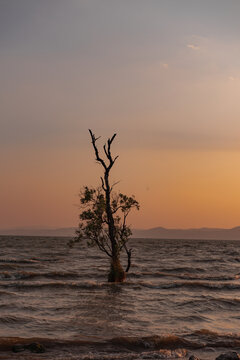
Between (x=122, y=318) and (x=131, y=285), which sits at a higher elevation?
(x=122, y=318)

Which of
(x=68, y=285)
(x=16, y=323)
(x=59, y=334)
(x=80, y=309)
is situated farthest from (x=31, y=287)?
(x=59, y=334)

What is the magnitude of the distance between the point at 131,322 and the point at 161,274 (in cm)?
2251

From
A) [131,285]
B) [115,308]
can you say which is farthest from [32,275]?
[115,308]

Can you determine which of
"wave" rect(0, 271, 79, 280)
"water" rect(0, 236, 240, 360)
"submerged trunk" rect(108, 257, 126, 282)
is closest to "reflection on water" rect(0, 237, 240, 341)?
"water" rect(0, 236, 240, 360)

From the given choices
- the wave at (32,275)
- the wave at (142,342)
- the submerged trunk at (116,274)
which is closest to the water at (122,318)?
the wave at (142,342)

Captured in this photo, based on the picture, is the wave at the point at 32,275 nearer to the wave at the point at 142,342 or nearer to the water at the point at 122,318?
the water at the point at 122,318

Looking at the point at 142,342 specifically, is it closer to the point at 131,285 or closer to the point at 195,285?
the point at 131,285

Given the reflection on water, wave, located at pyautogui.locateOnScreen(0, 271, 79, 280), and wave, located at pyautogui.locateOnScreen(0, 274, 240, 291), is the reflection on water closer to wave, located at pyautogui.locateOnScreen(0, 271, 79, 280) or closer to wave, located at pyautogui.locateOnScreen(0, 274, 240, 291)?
wave, located at pyautogui.locateOnScreen(0, 274, 240, 291)

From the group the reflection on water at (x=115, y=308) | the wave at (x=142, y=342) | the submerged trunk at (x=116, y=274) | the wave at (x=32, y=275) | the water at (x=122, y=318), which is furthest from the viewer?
the wave at (x=32, y=275)

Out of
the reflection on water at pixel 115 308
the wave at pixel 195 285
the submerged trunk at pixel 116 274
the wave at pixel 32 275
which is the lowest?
the wave at pixel 195 285

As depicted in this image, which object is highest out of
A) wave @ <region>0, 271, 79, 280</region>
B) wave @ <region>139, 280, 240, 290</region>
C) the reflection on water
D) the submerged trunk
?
the submerged trunk

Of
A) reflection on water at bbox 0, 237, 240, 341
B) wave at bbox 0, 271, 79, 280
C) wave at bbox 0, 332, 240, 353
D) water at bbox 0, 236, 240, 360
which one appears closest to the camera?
water at bbox 0, 236, 240, 360

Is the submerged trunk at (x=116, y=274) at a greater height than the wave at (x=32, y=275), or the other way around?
the submerged trunk at (x=116, y=274)

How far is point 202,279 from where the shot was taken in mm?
38000
